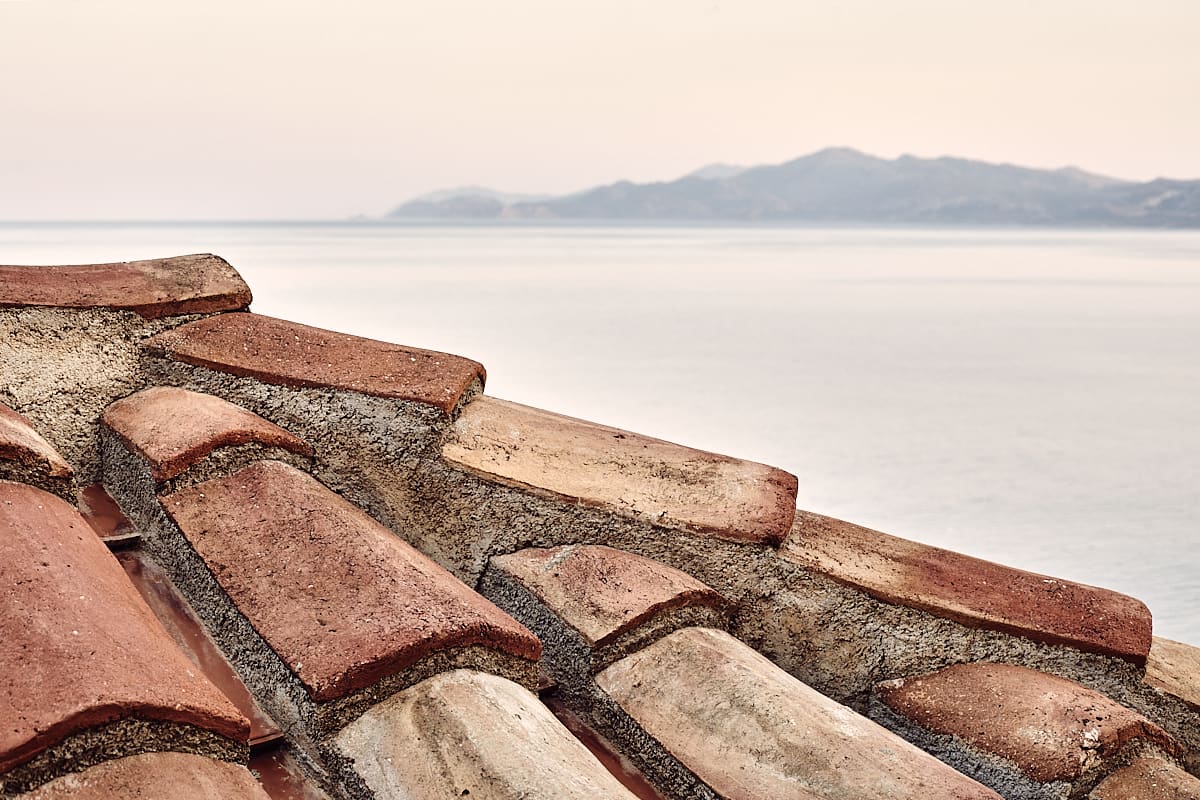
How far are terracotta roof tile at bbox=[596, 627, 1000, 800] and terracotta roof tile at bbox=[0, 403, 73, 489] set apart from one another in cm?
73

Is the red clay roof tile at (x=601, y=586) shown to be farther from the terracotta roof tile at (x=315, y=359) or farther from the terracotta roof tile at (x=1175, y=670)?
the terracotta roof tile at (x=1175, y=670)

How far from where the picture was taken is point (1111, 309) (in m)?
25.0

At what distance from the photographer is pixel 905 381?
14.8 meters

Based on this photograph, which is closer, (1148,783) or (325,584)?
(325,584)

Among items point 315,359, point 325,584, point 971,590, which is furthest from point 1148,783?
point 315,359

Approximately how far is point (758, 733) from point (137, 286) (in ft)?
4.25

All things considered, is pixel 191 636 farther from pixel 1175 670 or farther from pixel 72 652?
pixel 1175 670

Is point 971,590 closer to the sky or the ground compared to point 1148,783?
Answer: closer to the sky

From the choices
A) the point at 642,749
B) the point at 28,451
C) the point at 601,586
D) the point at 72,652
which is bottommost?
the point at 642,749

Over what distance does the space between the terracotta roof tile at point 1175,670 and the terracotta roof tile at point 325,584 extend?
119 cm

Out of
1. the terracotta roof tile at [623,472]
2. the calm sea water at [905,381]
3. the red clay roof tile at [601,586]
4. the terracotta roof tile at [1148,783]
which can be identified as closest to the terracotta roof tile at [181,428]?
the terracotta roof tile at [623,472]

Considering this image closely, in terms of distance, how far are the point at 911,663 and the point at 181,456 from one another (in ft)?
3.77

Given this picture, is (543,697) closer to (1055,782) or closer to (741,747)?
(741,747)

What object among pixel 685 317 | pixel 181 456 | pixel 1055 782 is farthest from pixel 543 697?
pixel 685 317
